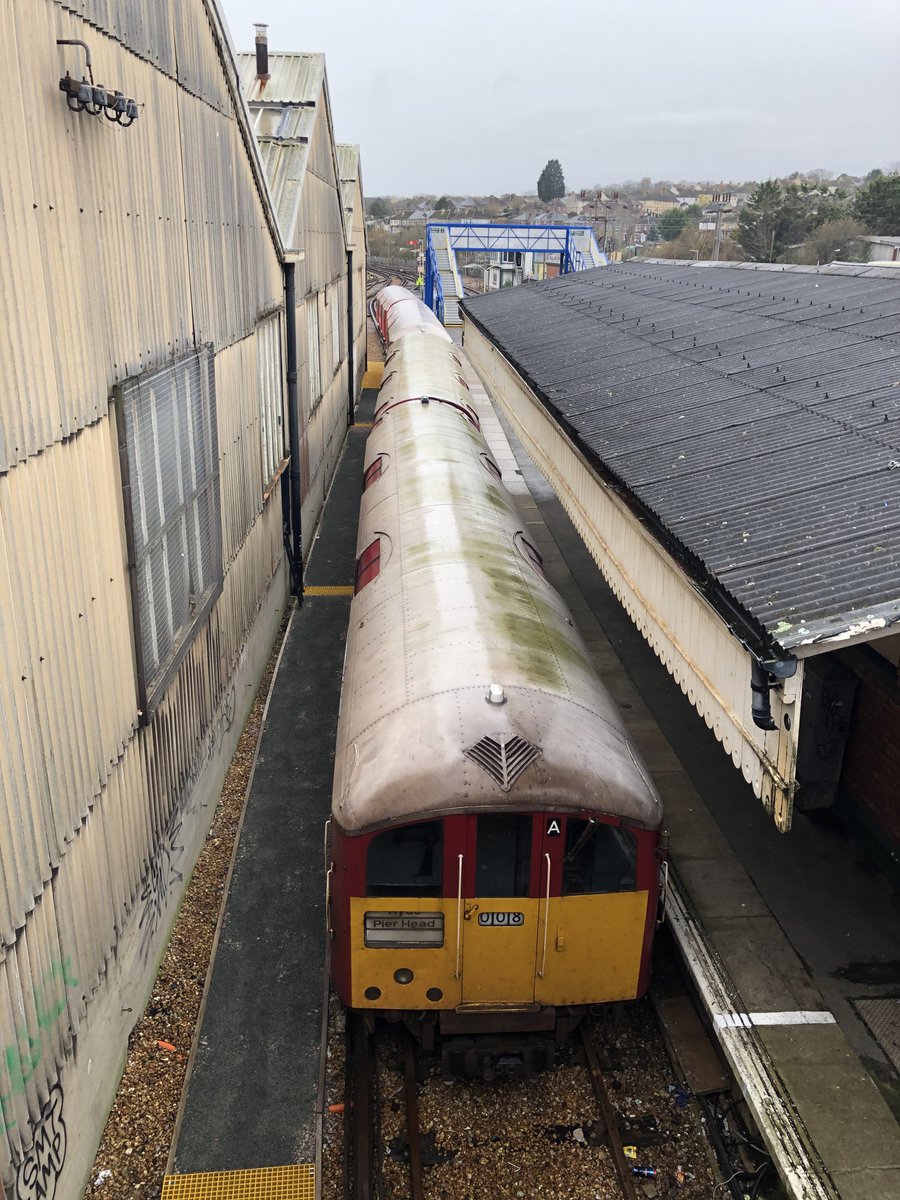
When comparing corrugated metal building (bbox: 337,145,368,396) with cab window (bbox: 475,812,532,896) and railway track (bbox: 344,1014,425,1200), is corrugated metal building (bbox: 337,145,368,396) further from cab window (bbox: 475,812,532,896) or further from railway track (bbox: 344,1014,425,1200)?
cab window (bbox: 475,812,532,896)

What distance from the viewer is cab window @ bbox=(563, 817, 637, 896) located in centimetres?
674

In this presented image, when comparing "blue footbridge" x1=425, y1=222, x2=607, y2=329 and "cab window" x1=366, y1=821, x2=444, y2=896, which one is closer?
"cab window" x1=366, y1=821, x2=444, y2=896

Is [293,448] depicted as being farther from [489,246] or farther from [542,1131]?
[489,246]

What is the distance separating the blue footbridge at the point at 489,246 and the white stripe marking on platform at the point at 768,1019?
1618 inches

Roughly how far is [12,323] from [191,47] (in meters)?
5.59

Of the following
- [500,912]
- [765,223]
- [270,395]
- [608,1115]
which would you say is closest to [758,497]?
[500,912]

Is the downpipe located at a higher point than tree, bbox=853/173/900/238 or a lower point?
lower

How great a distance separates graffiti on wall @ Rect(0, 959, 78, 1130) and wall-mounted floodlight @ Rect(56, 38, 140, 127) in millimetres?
5531

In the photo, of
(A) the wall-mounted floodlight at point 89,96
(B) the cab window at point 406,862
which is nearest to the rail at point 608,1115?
(B) the cab window at point 406,862

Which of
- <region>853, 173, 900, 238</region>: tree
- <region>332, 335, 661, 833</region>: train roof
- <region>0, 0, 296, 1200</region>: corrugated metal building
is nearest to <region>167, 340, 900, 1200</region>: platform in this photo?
<region>0, 0, 296, 1200</region>: corrugated metal building

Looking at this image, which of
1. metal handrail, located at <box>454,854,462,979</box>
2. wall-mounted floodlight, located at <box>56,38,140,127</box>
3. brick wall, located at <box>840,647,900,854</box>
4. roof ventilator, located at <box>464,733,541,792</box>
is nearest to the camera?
wall-mounted floodlight, located at <box>56,38,140,127</box>

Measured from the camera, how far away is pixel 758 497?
25.4 ft

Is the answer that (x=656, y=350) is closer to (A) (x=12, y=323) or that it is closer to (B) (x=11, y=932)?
(A) (x=12, y=323)

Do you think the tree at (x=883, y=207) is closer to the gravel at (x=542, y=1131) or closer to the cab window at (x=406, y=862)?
the gravel at (x=542, y=1131)
